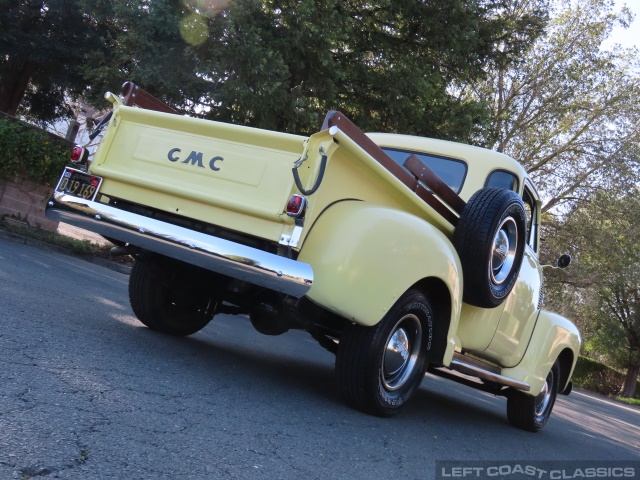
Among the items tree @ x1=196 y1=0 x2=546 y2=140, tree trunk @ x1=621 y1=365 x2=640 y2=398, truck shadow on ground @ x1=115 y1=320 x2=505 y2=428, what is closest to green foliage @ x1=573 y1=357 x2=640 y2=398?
tree trunk @ x1=621 y1=365 x2=640 y2=398

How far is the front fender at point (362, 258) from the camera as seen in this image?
13.6ft

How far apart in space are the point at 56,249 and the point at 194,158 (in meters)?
9.10

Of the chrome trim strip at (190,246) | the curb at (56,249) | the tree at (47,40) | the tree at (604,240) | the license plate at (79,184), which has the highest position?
the tree at (604,240)

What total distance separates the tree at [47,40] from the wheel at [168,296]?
40.4ft

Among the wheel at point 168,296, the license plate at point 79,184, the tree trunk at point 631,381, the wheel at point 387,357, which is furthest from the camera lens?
the tree trunk at point 631,381

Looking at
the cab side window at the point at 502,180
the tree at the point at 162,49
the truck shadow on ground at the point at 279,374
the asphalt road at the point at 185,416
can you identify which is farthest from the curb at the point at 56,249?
the cab side window at the point at 502,180

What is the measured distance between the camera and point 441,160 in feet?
20.9

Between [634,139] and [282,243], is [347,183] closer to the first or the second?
[282,243]

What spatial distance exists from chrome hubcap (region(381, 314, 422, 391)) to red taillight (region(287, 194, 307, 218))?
40.5 inches

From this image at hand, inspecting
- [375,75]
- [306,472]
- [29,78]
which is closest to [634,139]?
[375,75]

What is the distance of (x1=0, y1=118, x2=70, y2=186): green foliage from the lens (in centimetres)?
1340

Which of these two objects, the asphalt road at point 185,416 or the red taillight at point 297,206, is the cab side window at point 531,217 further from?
the red taillight at point 297,206

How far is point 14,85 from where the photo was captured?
20.5m

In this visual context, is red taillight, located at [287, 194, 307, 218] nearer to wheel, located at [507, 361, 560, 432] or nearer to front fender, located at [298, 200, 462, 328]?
front fender, located at [298, 200, 462, 328]
